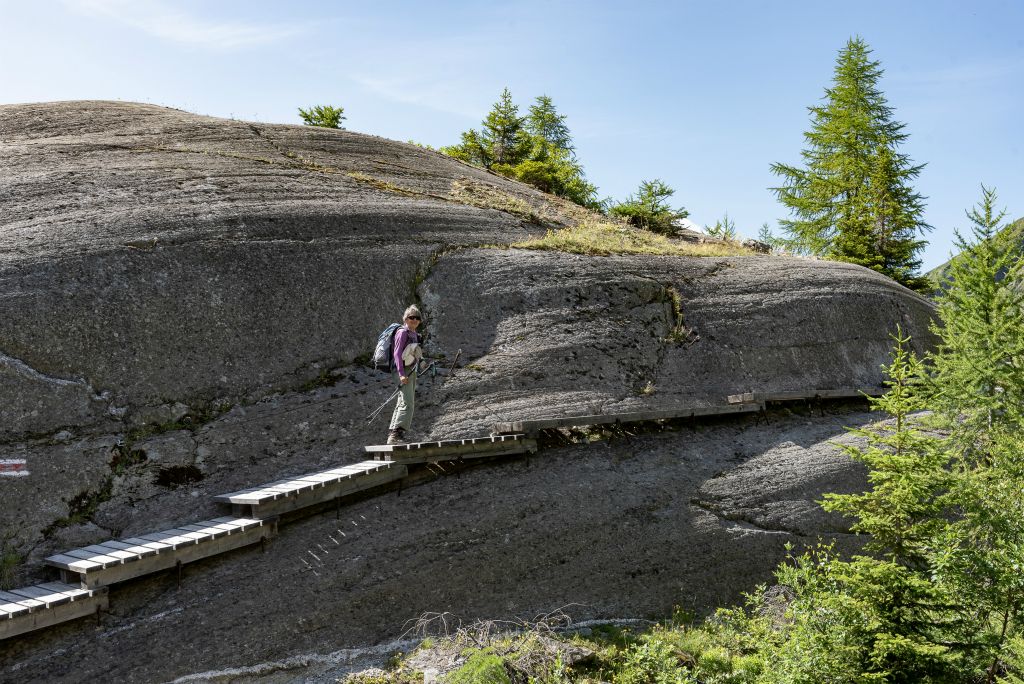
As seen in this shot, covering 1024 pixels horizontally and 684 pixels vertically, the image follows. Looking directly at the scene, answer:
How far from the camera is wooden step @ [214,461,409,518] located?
1002 cm

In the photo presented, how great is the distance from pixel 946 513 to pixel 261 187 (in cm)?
1425

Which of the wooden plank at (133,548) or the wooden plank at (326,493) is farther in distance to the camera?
the wooden plank at (326,493)

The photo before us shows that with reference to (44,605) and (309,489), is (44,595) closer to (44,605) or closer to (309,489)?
(44,605)

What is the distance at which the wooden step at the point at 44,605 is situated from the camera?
8.07m

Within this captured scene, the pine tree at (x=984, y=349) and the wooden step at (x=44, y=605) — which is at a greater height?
the pine tree at (x=984, y=349)

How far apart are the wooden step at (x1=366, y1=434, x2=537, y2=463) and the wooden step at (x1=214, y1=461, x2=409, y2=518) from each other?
0.58 feet

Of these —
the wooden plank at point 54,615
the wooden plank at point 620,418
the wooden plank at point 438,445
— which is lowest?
the wooden plank at point 54,615

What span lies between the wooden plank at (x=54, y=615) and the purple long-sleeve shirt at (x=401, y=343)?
4819 mm

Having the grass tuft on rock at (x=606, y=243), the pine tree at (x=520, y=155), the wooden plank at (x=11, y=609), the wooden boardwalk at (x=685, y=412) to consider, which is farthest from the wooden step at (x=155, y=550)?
the pine tree at (x=520, y=155)

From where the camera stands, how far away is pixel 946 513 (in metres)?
13.2

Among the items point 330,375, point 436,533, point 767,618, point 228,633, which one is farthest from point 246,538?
point 767,618

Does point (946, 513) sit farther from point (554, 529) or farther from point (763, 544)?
point (554, 529)

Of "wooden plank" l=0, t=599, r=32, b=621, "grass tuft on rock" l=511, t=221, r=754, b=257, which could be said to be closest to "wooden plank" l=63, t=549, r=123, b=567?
"wooden plank" l=0, t=599, r=32, b=621

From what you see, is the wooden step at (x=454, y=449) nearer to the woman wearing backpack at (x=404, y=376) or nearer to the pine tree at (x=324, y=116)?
the woman wearing backpack at (x=404, y=376)
